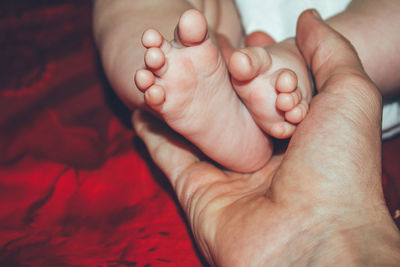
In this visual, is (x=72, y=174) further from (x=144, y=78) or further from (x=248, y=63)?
(x=248, y=63)

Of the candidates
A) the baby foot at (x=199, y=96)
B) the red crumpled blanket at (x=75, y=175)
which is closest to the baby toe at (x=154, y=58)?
the baby foot at (x=199, y=96)

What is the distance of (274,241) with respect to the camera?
1.56ft

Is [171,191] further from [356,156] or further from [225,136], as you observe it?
[356,156]

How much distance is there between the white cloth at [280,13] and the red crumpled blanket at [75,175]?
366 mm

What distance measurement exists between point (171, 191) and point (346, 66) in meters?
0.43

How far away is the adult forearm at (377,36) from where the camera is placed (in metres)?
0.73

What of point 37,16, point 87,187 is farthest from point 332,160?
point 37,16

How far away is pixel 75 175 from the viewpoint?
79cm

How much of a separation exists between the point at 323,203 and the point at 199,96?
0.80 feet

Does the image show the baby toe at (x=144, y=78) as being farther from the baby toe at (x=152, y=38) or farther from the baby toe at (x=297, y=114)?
the baby toe at (x=297, y=114)

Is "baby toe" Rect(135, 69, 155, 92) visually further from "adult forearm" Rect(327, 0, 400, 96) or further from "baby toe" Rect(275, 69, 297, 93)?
"adult forearm" Rect(327, 0, 400, 96)

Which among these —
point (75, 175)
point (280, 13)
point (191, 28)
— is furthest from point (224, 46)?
point (75, 175)

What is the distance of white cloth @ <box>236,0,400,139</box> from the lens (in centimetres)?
90

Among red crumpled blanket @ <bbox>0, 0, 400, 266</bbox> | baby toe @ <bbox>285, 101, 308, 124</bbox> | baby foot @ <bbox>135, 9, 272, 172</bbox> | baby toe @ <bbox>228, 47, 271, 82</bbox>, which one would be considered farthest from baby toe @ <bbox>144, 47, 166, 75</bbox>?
red crumpled blanket @ <bbox>0, 0, 400, 266</bbox>
